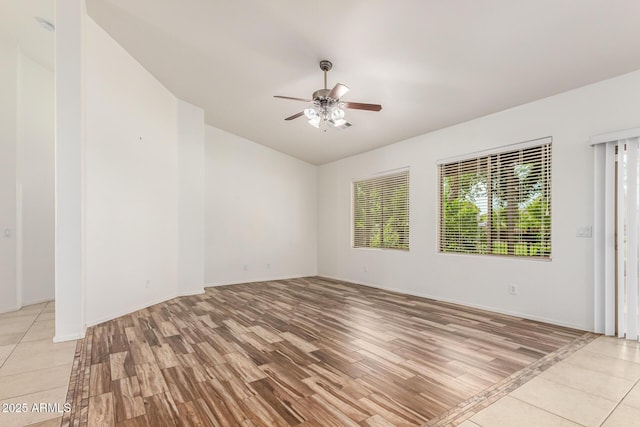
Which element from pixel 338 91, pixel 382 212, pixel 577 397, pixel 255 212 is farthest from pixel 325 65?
pixel 255 212

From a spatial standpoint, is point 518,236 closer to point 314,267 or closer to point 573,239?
point 573,239

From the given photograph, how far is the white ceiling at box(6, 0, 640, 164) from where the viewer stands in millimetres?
2691

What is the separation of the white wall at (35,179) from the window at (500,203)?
634cm

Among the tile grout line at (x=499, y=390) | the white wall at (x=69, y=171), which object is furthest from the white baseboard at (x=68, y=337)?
the tile grout line at (x=499, y=390)

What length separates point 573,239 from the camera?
3650 millimetres

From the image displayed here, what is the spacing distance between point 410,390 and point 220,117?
541cm

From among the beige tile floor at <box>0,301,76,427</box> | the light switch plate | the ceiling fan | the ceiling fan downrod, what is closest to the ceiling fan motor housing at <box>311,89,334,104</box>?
the ceiling fan

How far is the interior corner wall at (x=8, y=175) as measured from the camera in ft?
14.0

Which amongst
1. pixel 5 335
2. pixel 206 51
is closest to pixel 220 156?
pixel 206 51

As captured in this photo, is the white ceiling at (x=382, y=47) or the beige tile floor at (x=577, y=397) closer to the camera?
the beige tile floor at (x=577, y=397)

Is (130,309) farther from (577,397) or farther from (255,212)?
(577,397)

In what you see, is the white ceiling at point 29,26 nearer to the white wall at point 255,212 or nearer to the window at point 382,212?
the white wall at point 255,212

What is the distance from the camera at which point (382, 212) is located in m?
6.37

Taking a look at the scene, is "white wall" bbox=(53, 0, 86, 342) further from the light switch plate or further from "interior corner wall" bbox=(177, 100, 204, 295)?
the light switch plate
